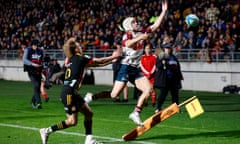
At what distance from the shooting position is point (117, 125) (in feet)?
49.2

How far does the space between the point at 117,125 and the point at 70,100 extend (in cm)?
396

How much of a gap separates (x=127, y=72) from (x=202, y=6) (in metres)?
18.6

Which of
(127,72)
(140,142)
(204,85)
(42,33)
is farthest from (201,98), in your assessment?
(42,33)

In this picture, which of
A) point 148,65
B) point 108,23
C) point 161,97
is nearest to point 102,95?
point 161,97

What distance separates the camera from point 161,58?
58.8 ft

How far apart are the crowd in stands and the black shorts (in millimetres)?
9199

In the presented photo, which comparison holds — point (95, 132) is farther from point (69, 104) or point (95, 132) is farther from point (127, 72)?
point (69, 104)

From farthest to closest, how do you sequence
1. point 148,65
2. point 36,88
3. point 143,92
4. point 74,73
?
1. point 148,65
2. point 36,88
3. point 143,92
4. point 74,73

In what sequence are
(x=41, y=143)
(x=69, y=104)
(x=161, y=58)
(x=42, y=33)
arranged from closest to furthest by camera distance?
(x=69, y=104), (x=41, y=143), (x=161, y=58), (x=42, y=33)

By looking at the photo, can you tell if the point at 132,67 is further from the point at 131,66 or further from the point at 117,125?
the point at 117,125

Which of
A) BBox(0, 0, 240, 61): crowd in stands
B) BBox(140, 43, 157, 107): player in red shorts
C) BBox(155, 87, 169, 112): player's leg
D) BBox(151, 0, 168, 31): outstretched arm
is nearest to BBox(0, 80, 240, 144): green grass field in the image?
BBox(155, 87, 169, 112): player's leg

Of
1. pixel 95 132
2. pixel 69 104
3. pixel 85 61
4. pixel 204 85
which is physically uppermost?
pixel 85 61

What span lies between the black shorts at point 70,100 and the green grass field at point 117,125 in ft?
3.61

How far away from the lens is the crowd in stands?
96.1ft
